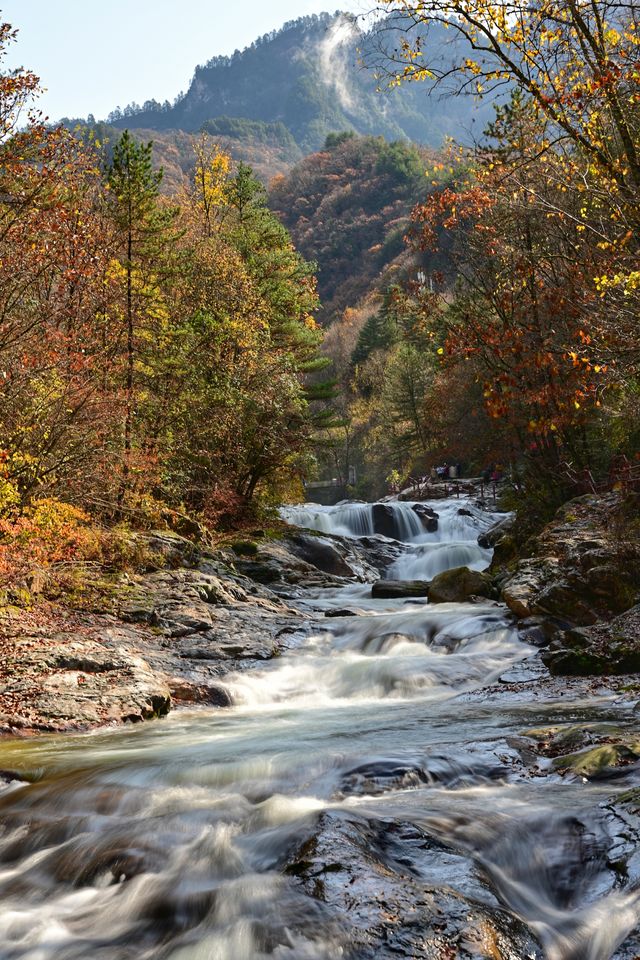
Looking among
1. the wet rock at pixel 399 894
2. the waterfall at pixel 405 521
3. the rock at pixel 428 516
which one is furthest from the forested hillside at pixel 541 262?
the wet rock at pixel 399 894

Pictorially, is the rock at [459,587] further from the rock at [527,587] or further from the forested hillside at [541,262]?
the forested hillside at [541,262]

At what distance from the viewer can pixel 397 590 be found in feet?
58.5

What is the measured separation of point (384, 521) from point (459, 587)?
554 inches

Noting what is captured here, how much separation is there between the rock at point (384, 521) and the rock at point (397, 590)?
36.4 feet

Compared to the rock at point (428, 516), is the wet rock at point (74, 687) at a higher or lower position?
higher

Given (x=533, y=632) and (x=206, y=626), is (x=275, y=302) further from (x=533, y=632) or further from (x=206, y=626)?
(x=533, y=632)

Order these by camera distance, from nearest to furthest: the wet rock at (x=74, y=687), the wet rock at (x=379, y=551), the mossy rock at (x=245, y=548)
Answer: the wet rock at (x=74, y=687) < the mossy rock at (x=245, y=548) < the wet rock at (x=379, y=551)

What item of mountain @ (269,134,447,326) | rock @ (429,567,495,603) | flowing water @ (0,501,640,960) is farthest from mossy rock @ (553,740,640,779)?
mountain @ (269,134,447,326)

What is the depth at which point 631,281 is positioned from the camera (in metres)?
6.61

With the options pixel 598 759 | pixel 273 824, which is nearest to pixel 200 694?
pixel 273 824

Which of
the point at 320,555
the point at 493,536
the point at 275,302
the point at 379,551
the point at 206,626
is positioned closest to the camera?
the point at 206,626

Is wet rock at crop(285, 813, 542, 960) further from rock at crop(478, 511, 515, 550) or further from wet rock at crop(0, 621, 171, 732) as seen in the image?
rock at crop(478, 511, 515, 550)

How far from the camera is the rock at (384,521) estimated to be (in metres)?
29.5

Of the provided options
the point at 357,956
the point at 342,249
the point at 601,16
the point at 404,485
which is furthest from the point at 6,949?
the point at 342,249
